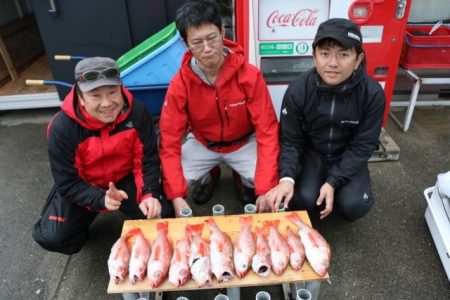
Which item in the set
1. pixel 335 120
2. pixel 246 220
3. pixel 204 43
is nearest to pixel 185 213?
pixel 246 220

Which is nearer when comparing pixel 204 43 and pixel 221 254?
pixel 221 254

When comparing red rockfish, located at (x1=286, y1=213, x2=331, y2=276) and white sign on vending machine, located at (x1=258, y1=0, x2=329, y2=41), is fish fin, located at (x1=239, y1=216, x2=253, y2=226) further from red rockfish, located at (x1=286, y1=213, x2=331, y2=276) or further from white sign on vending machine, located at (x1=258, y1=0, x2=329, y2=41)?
white sign on vending machine, located at (x1=258, y1=0, x2=329, y2=41)

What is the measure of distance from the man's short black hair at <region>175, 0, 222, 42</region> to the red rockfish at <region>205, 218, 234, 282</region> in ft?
4.35

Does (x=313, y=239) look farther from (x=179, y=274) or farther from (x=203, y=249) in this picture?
Answer: (x=179, y=274)

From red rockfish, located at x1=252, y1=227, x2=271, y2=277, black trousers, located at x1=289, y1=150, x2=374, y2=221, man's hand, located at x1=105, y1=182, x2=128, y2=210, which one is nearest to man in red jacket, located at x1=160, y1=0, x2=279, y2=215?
black trousers, located at x1=289, y1=150, x2=374, y2=221

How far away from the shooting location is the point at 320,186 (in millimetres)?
2803

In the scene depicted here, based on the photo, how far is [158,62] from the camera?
334cm

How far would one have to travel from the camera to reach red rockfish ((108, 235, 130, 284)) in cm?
198

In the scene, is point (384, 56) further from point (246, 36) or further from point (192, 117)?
point (192, 117)

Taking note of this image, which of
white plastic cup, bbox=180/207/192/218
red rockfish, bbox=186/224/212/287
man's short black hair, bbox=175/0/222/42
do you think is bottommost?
white plastic cup, bbox=180/207/192/218

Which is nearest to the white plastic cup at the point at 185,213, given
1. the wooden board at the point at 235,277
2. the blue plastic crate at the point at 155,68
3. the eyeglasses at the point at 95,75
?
the wooden board at the point at 235,277

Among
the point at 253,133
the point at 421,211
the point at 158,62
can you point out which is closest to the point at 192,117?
the point at 253,133

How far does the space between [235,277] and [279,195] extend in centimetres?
70

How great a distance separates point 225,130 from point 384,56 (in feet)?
5.37
